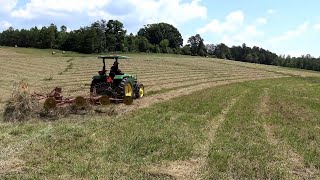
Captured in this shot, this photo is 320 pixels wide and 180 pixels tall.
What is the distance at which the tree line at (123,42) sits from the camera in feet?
330

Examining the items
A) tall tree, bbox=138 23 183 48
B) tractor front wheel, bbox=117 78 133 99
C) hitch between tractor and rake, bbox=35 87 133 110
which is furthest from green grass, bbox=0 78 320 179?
tall tree, bbox=138 23 183 48

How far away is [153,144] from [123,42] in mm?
102609

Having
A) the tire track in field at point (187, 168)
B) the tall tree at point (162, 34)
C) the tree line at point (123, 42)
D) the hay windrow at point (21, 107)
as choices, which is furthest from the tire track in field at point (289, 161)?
the tall tree at point (162, 34)

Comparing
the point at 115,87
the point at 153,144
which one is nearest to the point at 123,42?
the point at 115,87

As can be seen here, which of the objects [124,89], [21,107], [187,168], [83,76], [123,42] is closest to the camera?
[187,168]

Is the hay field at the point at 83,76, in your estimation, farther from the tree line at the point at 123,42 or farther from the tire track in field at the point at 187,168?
the tree line at the point at 123,42

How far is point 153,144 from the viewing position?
33.6ft

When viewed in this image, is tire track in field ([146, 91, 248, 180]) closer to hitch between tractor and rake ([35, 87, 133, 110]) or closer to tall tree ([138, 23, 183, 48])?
hitch between tractor and rake ([35, 87, 133, 110])

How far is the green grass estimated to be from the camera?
27.3ft

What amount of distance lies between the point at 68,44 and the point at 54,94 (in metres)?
88.7

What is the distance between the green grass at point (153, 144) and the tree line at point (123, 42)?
8381cm

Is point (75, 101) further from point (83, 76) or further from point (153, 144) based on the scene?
point (83, 76)

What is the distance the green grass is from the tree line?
275ft

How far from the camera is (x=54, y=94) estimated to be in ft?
50.8
